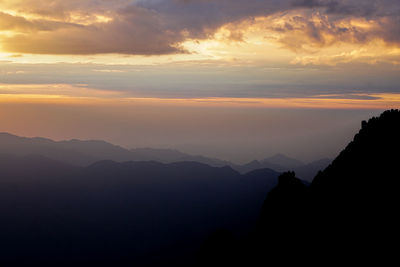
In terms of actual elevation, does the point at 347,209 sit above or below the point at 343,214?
above

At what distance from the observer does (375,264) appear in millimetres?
41594

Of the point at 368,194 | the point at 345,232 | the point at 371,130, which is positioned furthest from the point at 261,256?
the point at 371,130

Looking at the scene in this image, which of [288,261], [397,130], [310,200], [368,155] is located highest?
[397,130]

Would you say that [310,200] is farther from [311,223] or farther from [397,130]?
[397,130]

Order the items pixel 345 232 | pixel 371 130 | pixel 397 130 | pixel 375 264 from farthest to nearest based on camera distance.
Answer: pixel 371 130 → pixel 397 130 → pixel 345 232 → pixel 375 264

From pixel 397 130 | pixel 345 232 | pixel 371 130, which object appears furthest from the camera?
pixel 371 130

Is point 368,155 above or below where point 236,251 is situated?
above

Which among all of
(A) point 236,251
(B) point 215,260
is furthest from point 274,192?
(B) point 215,260

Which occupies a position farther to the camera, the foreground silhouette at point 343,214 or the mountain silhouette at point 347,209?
the mountain silhouette at point 347,209

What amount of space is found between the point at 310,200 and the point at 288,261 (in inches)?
544

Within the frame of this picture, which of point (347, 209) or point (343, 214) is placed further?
point (347, 209)

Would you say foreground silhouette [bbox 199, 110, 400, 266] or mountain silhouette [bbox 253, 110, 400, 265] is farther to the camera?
mountain silhouette [bbox 253, 110, 400, 265]

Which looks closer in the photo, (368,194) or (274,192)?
A: (368,194)

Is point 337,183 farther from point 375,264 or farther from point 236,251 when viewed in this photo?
point 236,251
